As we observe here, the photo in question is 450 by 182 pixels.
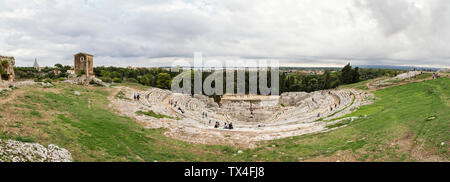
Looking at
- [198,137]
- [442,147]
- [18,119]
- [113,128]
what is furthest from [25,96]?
[442,147]

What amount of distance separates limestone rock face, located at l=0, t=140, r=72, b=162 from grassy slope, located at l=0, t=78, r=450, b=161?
525 mm

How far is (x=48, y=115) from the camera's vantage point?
44.5 ft

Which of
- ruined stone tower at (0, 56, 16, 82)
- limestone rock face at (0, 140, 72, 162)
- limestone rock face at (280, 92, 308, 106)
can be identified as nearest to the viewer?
limestone rock face at (0, 140, 72, 162)

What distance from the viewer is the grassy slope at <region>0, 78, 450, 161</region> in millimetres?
10258

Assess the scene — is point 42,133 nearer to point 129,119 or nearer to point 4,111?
point 4,111

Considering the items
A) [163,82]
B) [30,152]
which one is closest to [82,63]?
[163,82]

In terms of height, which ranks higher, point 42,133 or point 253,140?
point 42,133

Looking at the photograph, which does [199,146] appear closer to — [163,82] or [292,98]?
[292,98]

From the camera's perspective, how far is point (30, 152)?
332 inches

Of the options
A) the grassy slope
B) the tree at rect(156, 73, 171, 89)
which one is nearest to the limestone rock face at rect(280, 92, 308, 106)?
the tree at rect(156, 73, 171, 89)

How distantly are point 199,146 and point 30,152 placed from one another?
27.8 feet

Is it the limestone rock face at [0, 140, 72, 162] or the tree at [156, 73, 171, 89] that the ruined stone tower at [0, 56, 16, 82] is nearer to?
the limestone rock face at [0, 140, 72, 162]
